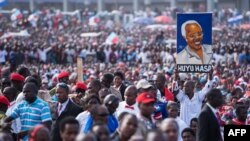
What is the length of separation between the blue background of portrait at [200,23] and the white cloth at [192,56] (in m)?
0.08

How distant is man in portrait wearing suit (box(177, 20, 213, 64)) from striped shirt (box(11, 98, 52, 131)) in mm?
4663

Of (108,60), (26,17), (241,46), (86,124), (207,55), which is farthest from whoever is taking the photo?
(26,17)

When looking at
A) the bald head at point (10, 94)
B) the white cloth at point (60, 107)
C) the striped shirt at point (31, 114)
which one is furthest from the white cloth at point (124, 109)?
the bald head at point (10, 94)

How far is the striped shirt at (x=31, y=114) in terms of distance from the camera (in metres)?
13.6

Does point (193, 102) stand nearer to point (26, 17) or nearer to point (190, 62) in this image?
point (190, 62)

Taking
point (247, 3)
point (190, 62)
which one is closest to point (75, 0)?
point (247, 3)

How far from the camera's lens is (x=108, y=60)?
41.1 m

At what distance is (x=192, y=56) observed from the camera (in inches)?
701

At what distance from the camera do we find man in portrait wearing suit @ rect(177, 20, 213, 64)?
17.8 m

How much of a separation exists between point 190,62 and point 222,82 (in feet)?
22.5

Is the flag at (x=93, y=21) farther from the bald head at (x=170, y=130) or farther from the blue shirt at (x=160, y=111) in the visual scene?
the bald head at (x=170, y=130)

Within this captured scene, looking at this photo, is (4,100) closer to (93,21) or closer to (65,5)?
(93,21)

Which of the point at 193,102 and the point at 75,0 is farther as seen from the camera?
the point at 75,0

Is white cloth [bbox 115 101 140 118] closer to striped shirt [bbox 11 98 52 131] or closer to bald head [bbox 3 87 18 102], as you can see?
striped shirt [bbox 11 98 52 131]
